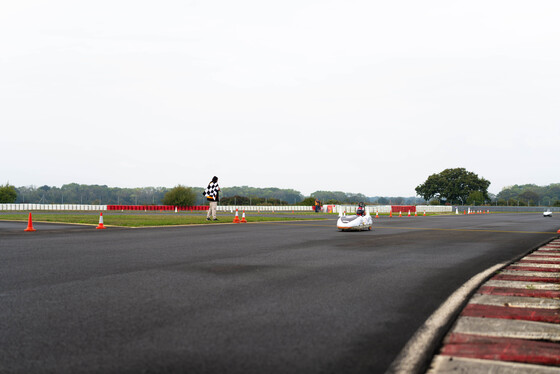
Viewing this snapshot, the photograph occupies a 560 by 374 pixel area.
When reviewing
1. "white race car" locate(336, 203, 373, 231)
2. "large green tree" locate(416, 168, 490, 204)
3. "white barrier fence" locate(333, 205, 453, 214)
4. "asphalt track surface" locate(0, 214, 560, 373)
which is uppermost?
"large green tree" locate(416, 168, 490, 204)

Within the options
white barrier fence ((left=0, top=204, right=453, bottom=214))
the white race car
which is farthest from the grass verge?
white barrier fence ((left=0, top=204, right=453, bottom=214))

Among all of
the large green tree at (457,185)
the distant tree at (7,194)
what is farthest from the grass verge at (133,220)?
the large green tree at (457,185)

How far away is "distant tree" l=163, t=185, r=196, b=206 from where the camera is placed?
71.9 meters

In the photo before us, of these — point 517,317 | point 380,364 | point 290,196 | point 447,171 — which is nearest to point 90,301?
point 380,364

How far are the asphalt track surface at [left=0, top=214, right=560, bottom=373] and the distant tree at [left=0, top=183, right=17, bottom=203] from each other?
78.3 m

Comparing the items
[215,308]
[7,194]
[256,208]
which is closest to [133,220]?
[215,308]

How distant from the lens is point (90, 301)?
5645mm

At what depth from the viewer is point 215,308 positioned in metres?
5.35

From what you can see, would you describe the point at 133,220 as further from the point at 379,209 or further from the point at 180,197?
the point at 180,197

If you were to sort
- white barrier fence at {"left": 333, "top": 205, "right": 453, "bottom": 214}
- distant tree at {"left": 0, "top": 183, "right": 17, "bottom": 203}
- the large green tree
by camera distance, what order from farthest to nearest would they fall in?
the large green tree → distant tree at {"left": 0, "top": 183, "right": 17, "bottom": 203} → white barrier fence at {"left": 333, "top": 205, "right": 453, "bottom": 214}

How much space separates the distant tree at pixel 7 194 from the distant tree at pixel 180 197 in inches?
1098

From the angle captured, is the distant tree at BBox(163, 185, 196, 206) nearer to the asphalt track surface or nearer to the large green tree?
the asphalt track surface

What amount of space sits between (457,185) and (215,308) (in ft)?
466

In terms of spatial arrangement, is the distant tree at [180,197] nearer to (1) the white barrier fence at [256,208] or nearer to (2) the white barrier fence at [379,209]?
(1) the white barrier fence at [256,208]
